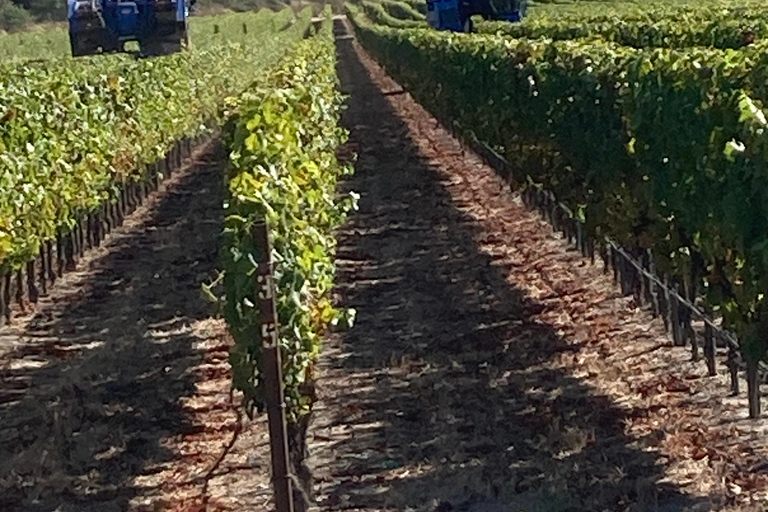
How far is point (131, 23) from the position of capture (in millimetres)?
32312

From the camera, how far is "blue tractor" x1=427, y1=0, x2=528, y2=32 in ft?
113

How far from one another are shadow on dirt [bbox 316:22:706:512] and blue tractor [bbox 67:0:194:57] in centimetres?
1900

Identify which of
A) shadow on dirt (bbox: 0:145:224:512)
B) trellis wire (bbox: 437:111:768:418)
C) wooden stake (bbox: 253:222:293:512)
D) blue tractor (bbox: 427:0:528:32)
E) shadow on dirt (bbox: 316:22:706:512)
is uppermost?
blue tractor (bbox: 427:0:528:32)

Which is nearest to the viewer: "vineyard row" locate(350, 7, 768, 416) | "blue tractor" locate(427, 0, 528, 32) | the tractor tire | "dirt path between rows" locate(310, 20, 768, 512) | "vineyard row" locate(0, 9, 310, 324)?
"vineyard row" locate(350, 7, 768, 416)

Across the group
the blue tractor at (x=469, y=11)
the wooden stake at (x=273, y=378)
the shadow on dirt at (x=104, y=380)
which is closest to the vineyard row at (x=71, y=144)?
the shadow on dirt at (x=104, y=380)

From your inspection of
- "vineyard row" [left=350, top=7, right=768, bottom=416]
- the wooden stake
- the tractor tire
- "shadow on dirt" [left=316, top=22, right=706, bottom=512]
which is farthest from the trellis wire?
the tractor tire

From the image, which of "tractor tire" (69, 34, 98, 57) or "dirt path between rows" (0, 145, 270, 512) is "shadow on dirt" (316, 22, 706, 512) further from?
"tractor tire" (69, 34, 98, 57)

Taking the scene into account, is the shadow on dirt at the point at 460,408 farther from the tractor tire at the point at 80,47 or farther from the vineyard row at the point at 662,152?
the tractor tire at the point at 80,47

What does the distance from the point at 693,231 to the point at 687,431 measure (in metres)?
1.17

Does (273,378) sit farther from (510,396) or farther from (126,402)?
(126,402)

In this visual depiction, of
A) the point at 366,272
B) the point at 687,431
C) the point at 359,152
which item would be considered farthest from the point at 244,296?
the point at 359,152

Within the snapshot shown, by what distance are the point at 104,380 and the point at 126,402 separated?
62 cm

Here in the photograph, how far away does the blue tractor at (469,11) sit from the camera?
34.3 meters

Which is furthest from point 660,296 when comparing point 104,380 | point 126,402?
point 104,380
